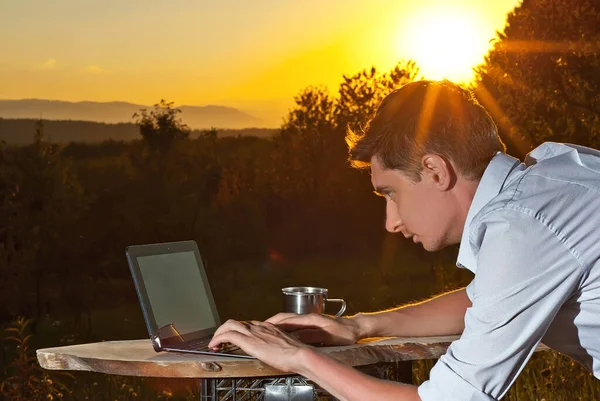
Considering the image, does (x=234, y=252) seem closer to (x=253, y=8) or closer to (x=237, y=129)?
(x=237, y=129)

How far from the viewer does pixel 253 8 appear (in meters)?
11.1

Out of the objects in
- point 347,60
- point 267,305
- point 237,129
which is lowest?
point 267,305

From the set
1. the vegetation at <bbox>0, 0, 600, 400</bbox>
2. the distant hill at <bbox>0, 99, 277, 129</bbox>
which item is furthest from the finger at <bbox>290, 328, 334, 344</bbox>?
the distant hill at <bbox>0, 99, 277, 129</bbox>

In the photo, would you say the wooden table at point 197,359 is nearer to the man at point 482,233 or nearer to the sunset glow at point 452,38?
the man at point 482,233

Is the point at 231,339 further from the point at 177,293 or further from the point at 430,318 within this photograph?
the point at 430,318

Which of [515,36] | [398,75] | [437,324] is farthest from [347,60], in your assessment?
[437,324]

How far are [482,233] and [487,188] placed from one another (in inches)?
6.0

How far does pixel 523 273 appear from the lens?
206 centimetres

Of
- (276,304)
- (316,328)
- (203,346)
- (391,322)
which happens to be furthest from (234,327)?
(276,304)

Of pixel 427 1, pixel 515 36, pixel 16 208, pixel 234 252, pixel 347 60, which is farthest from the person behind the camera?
pixel 347 60

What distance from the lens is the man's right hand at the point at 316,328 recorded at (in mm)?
2881

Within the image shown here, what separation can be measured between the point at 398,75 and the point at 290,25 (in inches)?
170

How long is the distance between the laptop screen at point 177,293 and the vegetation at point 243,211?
2.35 meters

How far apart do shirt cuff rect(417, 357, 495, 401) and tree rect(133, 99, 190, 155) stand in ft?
32.8
